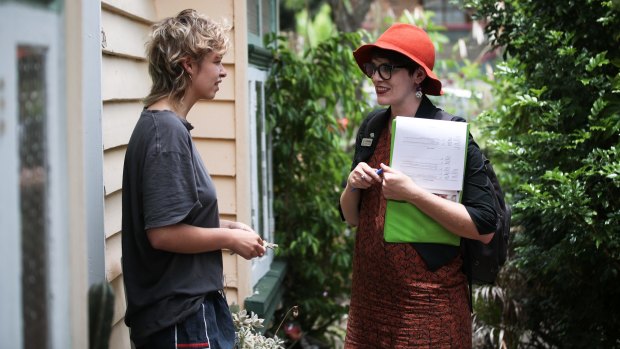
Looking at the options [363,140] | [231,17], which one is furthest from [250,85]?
[363,140]

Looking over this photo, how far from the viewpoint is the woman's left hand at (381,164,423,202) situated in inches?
111

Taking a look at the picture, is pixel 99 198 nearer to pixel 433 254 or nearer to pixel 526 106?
pixel 433 254

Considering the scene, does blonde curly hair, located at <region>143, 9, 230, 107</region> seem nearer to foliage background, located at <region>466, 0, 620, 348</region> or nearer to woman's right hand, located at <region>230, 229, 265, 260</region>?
woman's right hand, located at <region>230, 229, 265, 260</region>

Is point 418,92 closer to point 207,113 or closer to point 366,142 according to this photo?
point 366,142

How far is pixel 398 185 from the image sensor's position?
2.83m

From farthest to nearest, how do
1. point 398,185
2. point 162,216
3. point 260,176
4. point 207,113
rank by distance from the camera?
point 260,176, point 207,113, point 398,185, point 162,216

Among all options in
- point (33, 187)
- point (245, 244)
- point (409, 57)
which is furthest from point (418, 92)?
point (33, 187)

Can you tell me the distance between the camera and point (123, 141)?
3223mm

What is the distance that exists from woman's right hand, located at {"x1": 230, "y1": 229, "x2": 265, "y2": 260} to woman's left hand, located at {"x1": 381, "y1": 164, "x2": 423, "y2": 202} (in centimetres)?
56

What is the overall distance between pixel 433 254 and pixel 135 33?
5.16 feet

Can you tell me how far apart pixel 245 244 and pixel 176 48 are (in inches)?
25.4

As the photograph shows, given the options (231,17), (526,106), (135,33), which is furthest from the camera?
(526,106)

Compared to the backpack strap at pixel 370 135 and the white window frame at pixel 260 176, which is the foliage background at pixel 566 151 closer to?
the backpack strap at pixel 370 135

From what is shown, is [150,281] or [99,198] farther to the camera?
[99,198]
